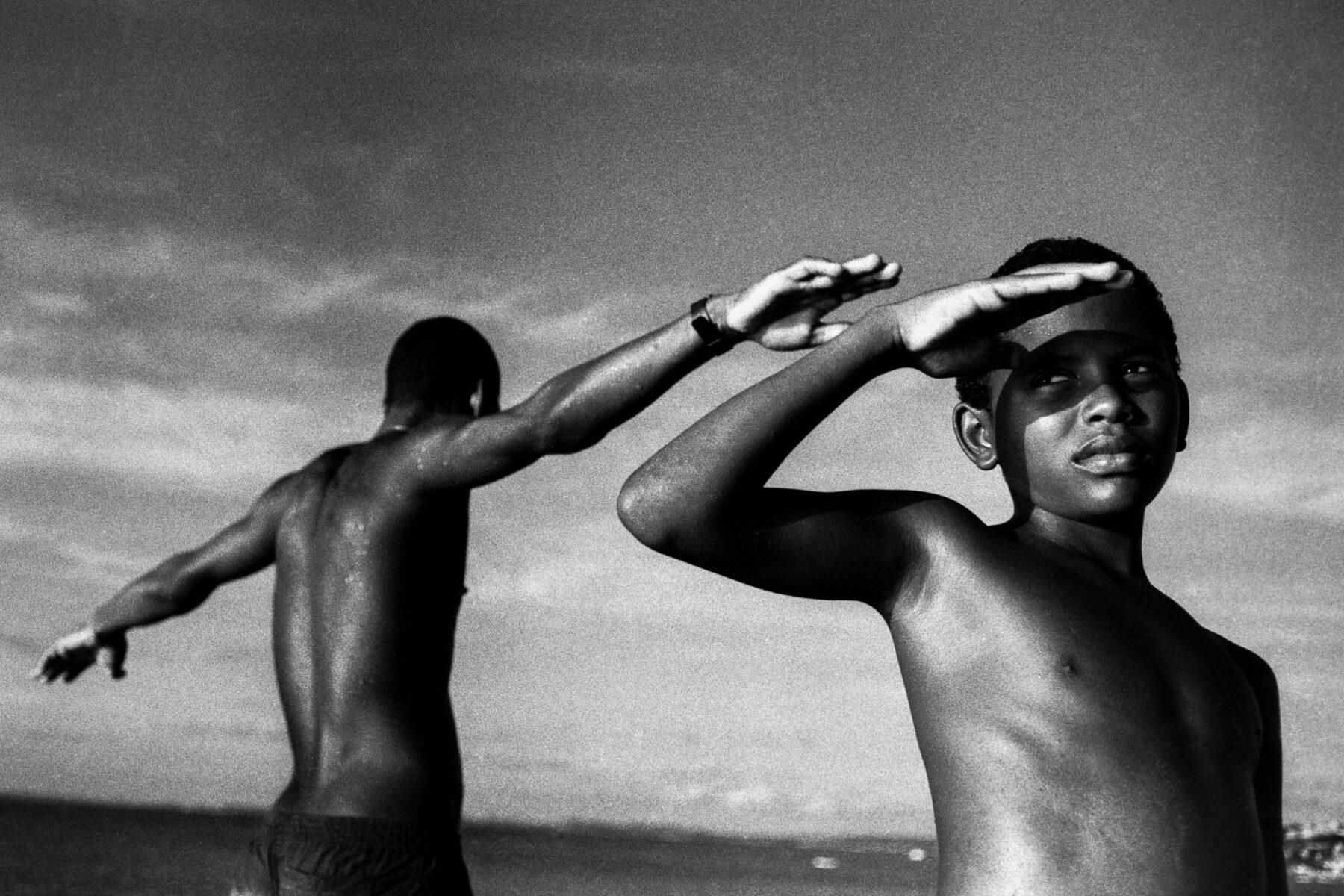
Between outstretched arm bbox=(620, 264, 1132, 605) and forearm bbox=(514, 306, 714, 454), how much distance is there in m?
0.46

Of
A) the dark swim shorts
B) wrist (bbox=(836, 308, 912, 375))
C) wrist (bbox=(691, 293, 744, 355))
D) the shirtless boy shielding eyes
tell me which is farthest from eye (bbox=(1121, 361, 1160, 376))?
the dark swim shorts

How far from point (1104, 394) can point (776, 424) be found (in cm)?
49

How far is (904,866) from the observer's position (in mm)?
53594

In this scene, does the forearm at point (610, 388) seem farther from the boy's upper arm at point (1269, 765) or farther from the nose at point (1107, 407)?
the boy's upper arm at point (1269, 765)

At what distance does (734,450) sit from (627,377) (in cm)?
78

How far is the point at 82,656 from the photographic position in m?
3.98

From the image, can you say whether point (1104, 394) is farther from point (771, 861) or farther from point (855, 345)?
point (771, 861)

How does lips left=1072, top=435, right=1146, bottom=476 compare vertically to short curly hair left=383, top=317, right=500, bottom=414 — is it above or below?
below

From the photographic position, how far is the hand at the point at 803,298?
6.64 feet

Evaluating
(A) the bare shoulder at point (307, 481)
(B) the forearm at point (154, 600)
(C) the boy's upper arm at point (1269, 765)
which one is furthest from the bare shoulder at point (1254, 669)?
(B) the forearm at point (154, 600)

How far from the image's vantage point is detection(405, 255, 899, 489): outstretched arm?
207 centimetres

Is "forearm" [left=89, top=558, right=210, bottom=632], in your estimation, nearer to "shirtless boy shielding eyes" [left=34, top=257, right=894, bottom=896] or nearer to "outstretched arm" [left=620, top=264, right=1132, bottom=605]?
"shirtless boy shielding eyes" [left=34, top=257, right=894, bottom=896]

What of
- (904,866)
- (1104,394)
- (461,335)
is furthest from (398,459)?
(904,866)

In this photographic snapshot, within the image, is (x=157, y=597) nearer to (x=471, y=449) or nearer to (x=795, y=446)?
(x=471, y=449)
